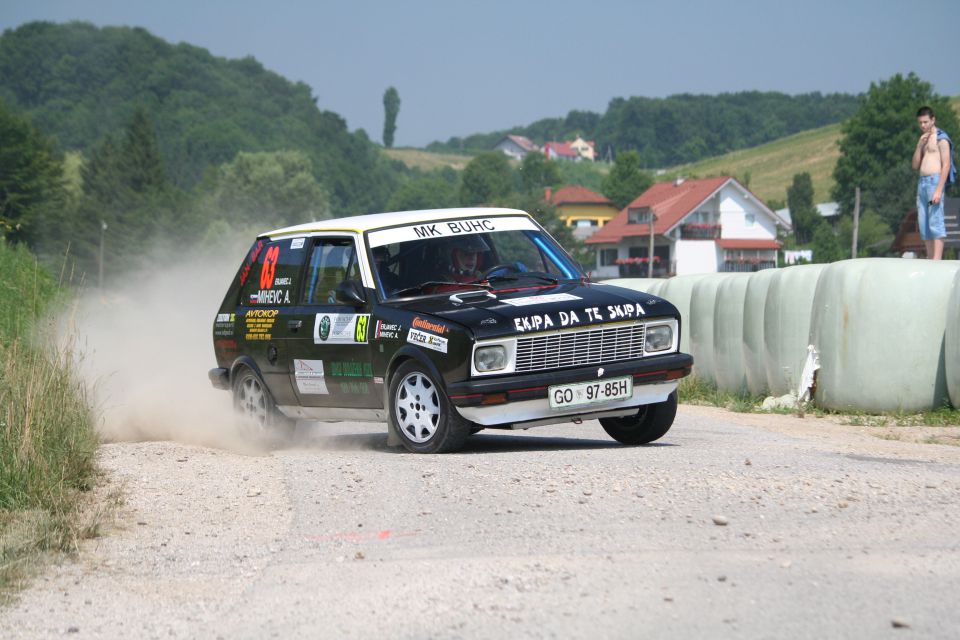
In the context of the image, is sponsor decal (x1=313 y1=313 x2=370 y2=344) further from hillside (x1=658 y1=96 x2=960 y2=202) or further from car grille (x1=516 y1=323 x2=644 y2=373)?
hillside (x1=658 y1=96 x2=960 y2=202)

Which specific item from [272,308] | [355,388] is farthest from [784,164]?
[355,388]

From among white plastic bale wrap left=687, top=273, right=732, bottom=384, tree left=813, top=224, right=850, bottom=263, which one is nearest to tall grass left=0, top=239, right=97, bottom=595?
white plastic bale wrap left=687, top=273, right=732, bottom=384

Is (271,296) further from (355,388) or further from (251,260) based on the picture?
(355,388)

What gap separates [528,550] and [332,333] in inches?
181

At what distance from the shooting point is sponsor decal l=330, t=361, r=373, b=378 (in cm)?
965

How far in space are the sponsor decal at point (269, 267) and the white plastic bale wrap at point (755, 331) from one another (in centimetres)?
614

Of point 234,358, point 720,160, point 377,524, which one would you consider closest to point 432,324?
point 377,524

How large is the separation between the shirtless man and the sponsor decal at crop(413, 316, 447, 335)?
753 cm

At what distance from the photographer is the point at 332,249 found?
34.0 feet

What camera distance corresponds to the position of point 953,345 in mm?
12000

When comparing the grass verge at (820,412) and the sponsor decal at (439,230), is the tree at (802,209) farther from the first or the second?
the sponsor decal at (439,230)

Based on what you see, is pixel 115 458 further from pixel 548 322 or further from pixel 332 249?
pixel 548 322

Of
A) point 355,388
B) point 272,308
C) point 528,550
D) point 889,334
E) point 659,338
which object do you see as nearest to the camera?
point 528,550

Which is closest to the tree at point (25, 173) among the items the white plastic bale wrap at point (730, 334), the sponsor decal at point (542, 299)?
the white plastic bale wrap at point (730, 334)
